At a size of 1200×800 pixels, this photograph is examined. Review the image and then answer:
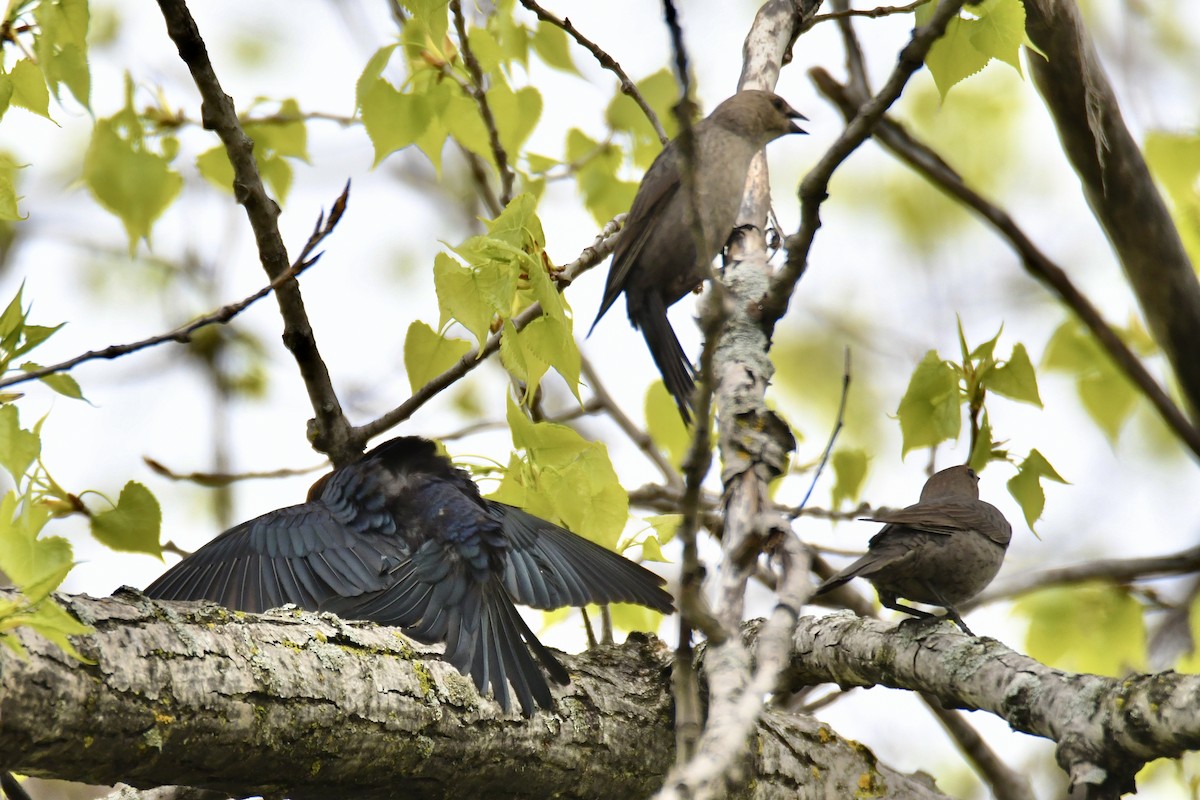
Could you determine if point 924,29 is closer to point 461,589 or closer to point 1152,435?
point 461,589

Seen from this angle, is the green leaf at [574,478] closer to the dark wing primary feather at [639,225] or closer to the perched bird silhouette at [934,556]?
the perched bird silhouette at [934,556]

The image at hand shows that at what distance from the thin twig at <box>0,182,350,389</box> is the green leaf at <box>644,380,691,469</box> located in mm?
1894

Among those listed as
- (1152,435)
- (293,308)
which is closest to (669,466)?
(293,308)

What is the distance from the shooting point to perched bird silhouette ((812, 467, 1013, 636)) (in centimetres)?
374

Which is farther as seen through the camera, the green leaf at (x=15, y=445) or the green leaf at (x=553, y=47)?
the green leaf at (x=553, y=47)

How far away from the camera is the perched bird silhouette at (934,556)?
3.74 metres

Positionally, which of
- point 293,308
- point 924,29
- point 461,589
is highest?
point 924,29

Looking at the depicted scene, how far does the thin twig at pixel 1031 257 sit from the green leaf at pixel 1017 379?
54.3 inches

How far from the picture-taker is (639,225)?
4598mm

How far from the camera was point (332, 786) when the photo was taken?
9.31 feet

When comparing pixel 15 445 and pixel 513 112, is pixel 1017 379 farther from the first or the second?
pixel 15 445

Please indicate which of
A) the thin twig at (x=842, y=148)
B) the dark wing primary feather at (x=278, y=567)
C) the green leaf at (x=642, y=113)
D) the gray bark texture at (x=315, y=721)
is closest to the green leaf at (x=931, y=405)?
the thin twig at (x=842, y=148)

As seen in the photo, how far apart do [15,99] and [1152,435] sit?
771 centimetres

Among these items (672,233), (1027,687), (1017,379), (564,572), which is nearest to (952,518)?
(1017,379)
